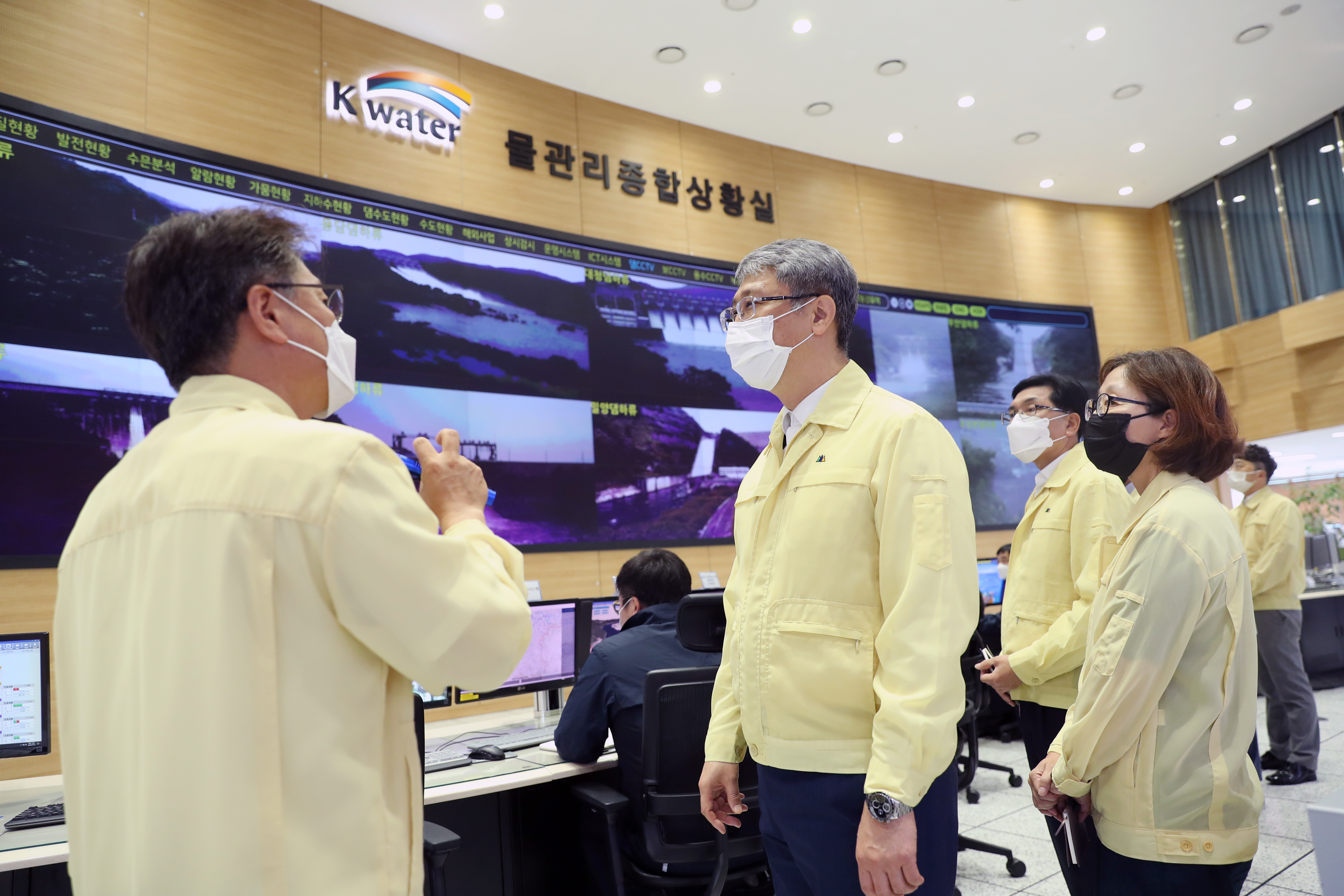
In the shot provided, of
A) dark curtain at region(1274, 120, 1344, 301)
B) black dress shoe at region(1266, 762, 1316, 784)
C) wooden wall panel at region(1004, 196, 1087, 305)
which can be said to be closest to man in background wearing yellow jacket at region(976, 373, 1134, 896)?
black dress shoe at region(1266, 762, 1316, 784)

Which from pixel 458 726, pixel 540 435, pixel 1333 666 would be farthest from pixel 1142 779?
pixel 1333 666

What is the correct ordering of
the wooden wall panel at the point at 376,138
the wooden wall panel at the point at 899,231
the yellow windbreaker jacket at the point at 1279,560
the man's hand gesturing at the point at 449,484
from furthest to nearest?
1. the wooden wall panel at the point at 899,231
2. the yellow windbreaker jacket at the point at 1279,560
3. the wooden wall panel at the point at 376,138
4. the man's hand gesturing at the point at 449,484

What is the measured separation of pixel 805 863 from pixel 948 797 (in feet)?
0.90

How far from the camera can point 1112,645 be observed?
5.16 feet

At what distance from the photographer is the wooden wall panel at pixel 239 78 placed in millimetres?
4102

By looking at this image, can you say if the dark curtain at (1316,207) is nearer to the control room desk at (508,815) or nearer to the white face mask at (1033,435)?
the white face mask at (1033,435)

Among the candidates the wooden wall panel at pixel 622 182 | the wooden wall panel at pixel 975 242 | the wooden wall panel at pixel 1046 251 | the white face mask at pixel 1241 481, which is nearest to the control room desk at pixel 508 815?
the wooden wall panel at pixel 622 182

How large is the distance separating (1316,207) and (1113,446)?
793cm

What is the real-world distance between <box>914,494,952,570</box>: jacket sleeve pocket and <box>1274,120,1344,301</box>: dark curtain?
8.44m

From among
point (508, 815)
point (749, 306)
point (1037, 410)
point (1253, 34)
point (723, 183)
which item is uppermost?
point (1253, 34)

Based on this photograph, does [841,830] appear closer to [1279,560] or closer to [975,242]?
[1279,560]

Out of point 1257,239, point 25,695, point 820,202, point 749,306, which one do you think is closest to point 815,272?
point 749,306

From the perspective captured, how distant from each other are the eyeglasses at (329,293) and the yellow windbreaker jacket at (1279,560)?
5076 mm

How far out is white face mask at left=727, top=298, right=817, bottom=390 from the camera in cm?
181
